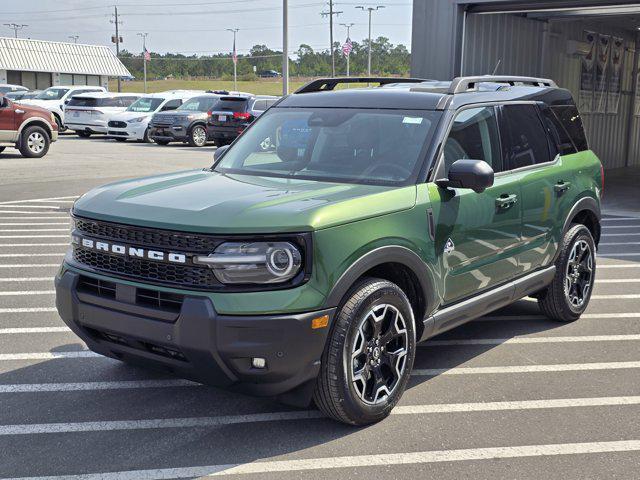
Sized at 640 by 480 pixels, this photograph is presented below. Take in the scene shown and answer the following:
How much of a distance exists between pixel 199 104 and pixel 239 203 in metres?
23.1

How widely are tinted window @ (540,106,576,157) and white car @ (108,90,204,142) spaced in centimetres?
2230

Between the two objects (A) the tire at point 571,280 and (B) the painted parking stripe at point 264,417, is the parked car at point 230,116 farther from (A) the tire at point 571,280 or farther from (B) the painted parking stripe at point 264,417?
(B) the painted parking stripe at point 264,417

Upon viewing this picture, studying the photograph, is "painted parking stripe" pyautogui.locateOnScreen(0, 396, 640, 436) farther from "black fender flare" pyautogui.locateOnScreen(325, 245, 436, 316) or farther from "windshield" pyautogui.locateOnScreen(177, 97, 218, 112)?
"windshield" pyautogui.locateOnScreen(177, 97, 218, 112)

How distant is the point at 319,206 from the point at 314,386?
0.89 m

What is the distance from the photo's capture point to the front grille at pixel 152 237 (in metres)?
3.74

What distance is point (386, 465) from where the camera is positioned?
3781 millimetres

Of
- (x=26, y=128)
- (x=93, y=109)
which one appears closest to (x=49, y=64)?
(x=93, y=109)

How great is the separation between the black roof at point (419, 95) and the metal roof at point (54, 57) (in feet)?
187

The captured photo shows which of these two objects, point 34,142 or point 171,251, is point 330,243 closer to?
point 171,251

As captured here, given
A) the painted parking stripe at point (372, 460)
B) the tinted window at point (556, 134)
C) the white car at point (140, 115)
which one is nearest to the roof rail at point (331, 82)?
the tinted window at point (556, 134)

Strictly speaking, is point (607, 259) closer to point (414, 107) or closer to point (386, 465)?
point (414, 107)

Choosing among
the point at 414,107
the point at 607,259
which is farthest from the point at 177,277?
the point at 607,259

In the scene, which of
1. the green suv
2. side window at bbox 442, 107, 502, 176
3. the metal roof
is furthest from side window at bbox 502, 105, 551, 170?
the metal roof

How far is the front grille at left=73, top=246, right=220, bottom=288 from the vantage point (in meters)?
3.76
